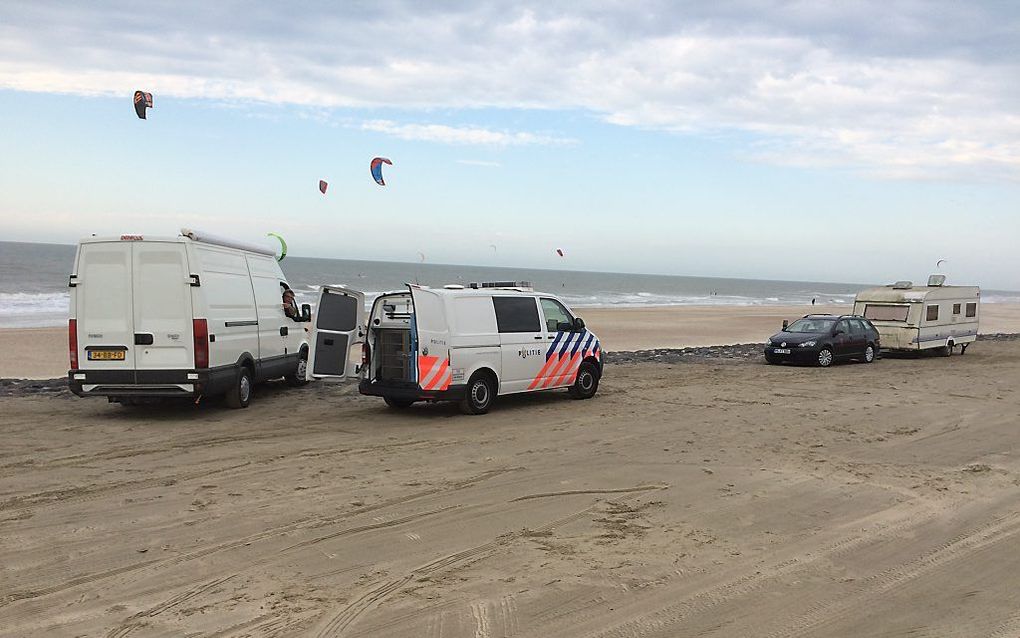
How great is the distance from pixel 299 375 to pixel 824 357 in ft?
42.6

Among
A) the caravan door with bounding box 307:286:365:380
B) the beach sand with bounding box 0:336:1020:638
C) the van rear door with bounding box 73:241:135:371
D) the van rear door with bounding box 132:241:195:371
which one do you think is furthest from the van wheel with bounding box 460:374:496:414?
the van rear door with bounding box 73:241:135:371

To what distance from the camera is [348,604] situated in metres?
4.74

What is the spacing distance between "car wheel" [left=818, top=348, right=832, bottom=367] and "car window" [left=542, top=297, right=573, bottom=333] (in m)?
9.54

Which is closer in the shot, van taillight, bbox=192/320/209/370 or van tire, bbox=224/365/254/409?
van taillight, bbox=192/320/209/370

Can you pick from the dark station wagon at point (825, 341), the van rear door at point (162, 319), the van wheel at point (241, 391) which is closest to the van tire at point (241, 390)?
the van wheel at point (241, 391)

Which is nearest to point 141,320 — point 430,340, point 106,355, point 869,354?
point 106,355

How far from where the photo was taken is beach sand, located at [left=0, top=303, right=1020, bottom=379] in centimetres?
1873

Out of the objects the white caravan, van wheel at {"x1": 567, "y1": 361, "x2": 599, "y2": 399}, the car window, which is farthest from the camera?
the white caravan

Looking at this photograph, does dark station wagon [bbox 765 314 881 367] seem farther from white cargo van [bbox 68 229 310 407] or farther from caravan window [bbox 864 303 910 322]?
white cargo van [bbox 68 229 310 407]

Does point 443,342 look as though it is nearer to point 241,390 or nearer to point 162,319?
point 241,390

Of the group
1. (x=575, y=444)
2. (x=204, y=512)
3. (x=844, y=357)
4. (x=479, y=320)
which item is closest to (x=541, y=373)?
(x=479, y=320)

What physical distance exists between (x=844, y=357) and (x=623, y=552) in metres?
16.9

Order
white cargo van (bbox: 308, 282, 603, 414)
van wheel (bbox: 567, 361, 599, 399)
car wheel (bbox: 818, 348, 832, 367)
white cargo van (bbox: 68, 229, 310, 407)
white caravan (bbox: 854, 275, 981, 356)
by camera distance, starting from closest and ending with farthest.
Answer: white cargo van (bbox: 68, 229, 310, 407), white cargo van (bbox: 308, 282, 603, 414), van wheel (bbox: 567, 361, 599, 399), car wheel (bbox: 818, 348, 832, 367), white caravan (bbox: 854, 275, 981, 356)

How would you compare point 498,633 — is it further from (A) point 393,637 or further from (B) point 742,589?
(B) point 742,589
